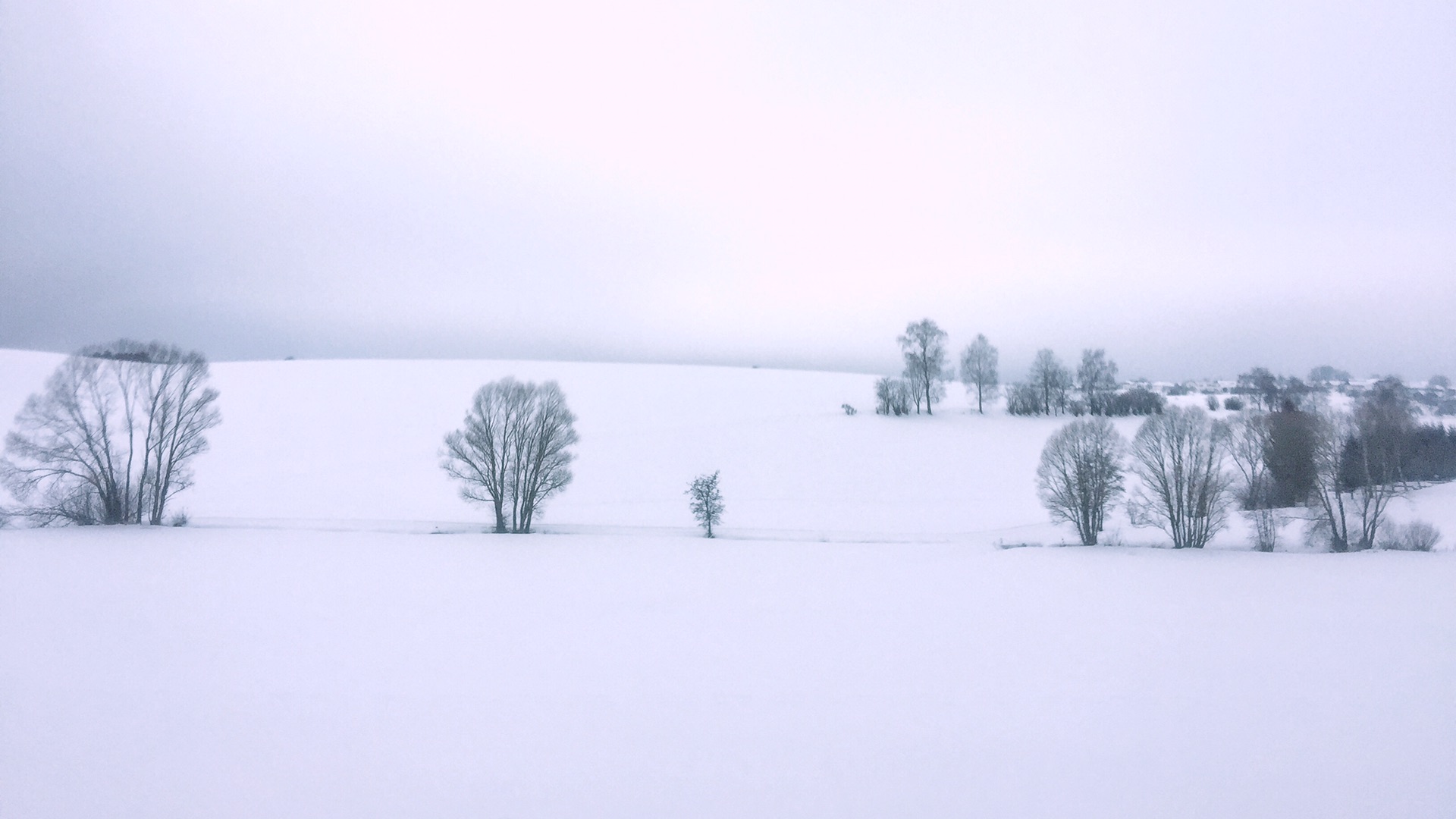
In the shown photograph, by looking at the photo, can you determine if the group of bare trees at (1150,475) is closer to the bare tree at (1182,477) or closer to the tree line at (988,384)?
the bare tree at (1182,477)

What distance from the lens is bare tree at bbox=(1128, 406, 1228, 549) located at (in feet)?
71.6

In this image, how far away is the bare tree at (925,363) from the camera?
52.4 m

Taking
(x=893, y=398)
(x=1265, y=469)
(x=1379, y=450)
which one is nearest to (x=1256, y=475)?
(x=1265, y=469)

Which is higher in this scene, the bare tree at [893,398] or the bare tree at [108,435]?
the bare tree at [893,398]

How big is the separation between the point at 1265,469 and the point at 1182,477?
106 inches

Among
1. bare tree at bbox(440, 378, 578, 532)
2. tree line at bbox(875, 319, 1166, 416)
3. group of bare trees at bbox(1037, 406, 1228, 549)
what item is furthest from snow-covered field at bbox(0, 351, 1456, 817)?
tree line at bbox(875, 319, 1166, 416)

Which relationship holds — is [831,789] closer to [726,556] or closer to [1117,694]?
[1117,694]

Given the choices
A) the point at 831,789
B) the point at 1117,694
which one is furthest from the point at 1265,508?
the point at 831,789

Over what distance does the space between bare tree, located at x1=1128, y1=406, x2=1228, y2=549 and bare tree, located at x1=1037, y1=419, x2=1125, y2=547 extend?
1.02 metres

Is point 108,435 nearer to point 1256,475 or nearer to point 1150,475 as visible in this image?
point 1150,475

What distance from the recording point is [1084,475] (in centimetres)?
2325

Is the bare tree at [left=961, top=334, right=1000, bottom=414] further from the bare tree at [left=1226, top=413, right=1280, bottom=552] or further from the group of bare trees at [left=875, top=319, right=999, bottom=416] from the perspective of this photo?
the bare tree at [left=1226, top=413, right=1280, bottom=552]

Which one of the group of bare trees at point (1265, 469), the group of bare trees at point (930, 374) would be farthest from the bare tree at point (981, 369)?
the group of bare trees at point (1265, 469)

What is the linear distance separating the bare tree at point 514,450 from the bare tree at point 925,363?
121ft
